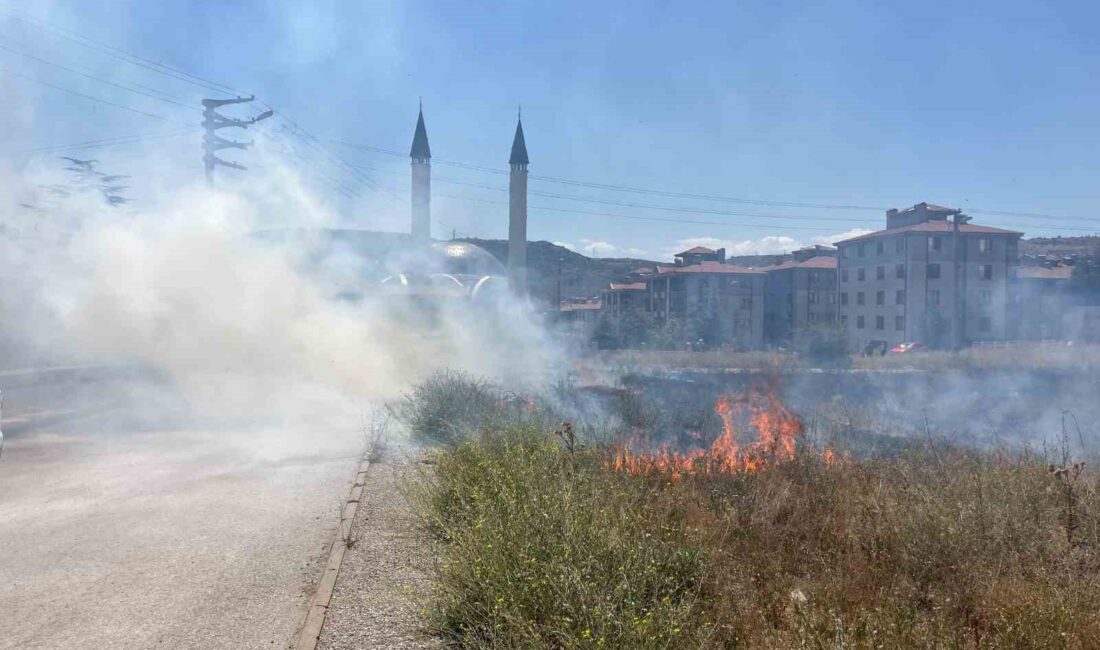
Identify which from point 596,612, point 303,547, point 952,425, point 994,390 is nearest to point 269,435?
point 303,547

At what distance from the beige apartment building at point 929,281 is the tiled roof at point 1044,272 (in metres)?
1.41

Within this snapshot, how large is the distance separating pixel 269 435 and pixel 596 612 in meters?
10.0

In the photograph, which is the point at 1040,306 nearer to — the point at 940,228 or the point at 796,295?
the point at 940,228

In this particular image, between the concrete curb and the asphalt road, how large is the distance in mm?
112

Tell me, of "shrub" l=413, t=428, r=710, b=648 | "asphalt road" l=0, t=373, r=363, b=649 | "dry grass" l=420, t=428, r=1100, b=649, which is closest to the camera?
"shrub" l=413, t=428, r=710, b=648

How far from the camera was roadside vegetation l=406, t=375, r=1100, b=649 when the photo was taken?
152 inches

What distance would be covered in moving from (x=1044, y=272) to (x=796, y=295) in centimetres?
1675

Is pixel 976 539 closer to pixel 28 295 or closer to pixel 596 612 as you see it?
pixel 596 612

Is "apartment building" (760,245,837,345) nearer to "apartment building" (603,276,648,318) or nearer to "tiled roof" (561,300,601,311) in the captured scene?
"apartment building" (603,276,648,318)

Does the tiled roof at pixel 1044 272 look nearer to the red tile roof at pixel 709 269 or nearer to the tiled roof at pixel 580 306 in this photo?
the red tile roof at pixel 709 269

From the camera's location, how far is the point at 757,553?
569 centimetres

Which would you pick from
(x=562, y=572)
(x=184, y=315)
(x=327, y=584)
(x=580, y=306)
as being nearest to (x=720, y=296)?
(x=580, y=306)

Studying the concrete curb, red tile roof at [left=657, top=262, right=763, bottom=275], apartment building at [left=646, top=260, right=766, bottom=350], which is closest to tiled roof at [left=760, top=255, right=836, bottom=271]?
red tile roof at [left=657, top=262, right=763, bottom=275]

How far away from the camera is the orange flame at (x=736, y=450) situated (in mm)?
7711
